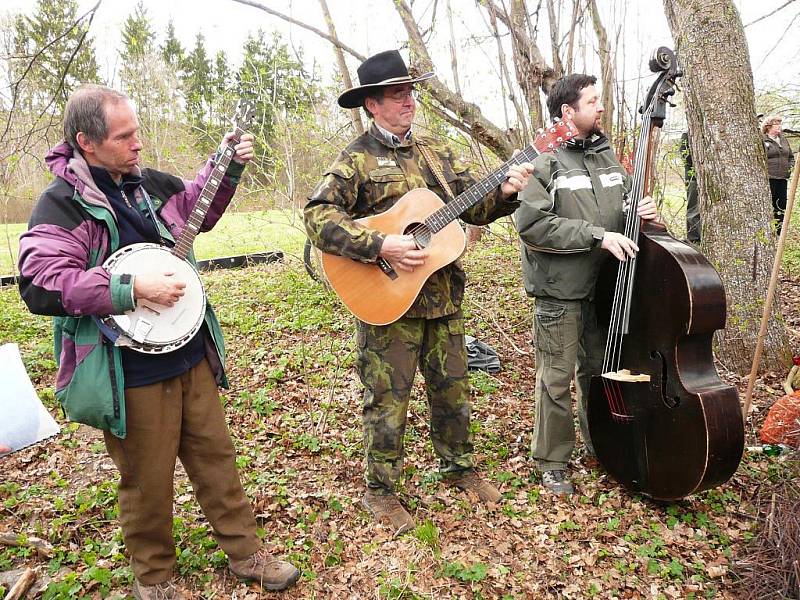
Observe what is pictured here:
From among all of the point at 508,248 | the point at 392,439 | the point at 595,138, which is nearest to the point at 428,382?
the point at 392,439

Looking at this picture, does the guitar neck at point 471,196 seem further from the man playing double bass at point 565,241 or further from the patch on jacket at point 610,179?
the patch on jacket at point 610,179

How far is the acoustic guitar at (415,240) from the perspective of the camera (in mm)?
2826

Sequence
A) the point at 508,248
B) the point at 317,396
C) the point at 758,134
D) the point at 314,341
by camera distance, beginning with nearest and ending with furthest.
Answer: the point at 758,134
the point at 317,396
the point at 314,341
the point at 508,248

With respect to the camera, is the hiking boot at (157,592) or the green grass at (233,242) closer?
the hiking boot at (157,592)

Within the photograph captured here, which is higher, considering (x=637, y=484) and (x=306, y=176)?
(x=306, y=176)

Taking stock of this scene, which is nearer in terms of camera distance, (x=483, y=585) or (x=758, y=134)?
(x=483, y=585)

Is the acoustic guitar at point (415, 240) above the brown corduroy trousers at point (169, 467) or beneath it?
above

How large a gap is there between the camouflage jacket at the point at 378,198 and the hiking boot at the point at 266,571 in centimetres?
129

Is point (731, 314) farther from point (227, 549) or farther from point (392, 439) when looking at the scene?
point (227, 549)

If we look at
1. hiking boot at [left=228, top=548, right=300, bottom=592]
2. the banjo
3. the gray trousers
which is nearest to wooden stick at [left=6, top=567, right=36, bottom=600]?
hiking boot at [left=228, top=548, right=300, bottom=592]

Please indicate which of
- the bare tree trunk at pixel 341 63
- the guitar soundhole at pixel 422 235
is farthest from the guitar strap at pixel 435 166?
the bare tree trunk at pixel 341 63

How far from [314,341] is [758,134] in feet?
13.5

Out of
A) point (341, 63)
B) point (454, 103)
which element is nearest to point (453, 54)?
point (454, 103)

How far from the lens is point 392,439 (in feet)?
9.83
